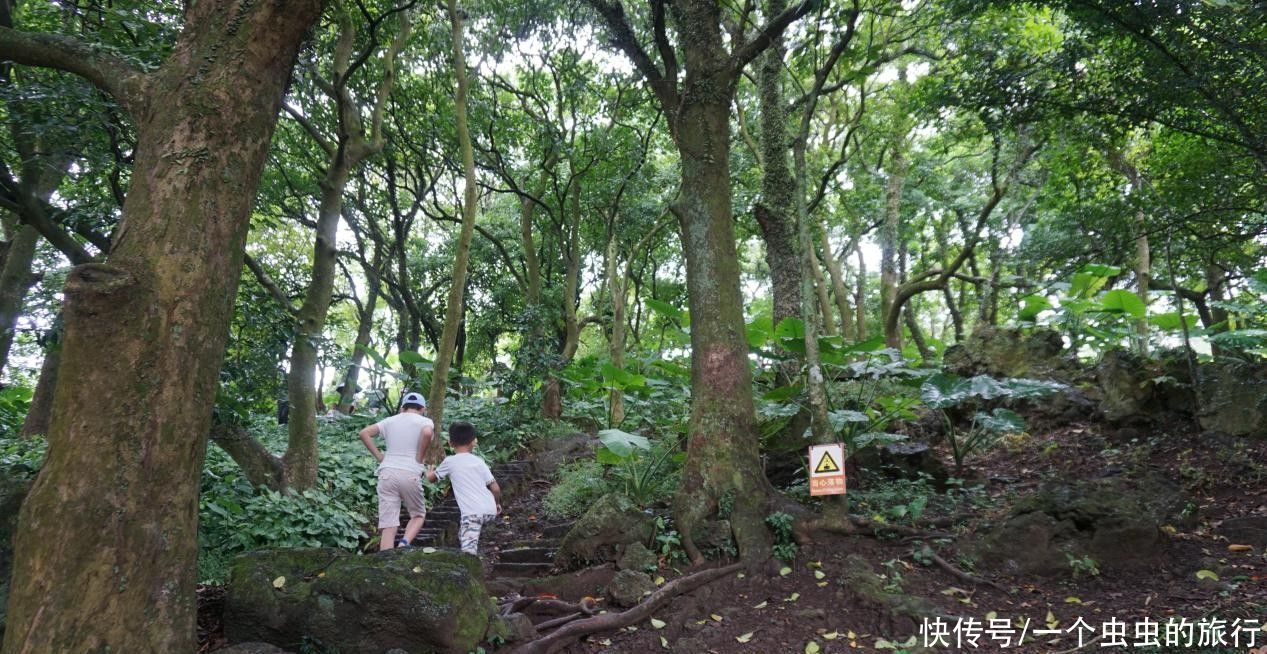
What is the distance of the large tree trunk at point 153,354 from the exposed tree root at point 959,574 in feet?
15.5

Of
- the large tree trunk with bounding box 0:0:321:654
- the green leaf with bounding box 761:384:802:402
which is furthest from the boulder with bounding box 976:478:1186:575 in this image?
the large tree trunk with bounding box 0:0:321:654

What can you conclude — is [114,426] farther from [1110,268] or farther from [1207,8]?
[1110,268]

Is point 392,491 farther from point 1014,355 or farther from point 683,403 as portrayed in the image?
point 1014,355

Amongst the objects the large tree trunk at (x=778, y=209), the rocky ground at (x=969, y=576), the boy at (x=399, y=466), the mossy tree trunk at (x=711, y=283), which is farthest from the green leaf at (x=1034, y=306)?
the boy at (x=399, y=466)

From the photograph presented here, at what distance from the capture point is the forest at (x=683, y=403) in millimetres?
3088

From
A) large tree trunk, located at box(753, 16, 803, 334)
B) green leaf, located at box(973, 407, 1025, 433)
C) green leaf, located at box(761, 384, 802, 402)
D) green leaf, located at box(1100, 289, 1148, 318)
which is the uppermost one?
large tree trunk, located at box(753, 16, 803, 334)

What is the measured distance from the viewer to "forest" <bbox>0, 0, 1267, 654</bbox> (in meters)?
3.09

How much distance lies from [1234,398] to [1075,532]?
11.0ft

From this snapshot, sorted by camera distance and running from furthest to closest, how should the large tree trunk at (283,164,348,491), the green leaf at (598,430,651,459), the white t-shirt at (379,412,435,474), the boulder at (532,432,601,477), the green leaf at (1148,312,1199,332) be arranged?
the boulder at (532,432,601,477), the green leaf at (1148,312,1199,332), the large tree trunk at (283,164,348,491), the white t-shirt at (379,412,435,474), the green leaf at (598,430,651,459)

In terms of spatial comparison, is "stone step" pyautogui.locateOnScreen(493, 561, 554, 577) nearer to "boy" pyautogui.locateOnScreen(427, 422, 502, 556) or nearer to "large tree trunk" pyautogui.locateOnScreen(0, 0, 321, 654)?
"boy" pyautogui.locateOnScreen(427, 422, 502, 556)

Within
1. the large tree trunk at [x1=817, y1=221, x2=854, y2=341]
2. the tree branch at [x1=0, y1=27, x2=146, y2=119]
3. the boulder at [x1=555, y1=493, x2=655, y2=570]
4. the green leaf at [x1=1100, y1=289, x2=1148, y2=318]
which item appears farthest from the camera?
the large tree trunk at [x1=817, y1=221, x2=854, y2=341]

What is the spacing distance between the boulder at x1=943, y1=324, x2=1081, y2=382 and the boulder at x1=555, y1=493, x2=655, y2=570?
6.26 metres

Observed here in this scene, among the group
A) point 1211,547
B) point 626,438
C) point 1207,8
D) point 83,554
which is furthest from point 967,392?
point 83,554

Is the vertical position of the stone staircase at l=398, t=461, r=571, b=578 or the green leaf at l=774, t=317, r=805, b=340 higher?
the green leaf at l=774, t=317, r=805, b=340
